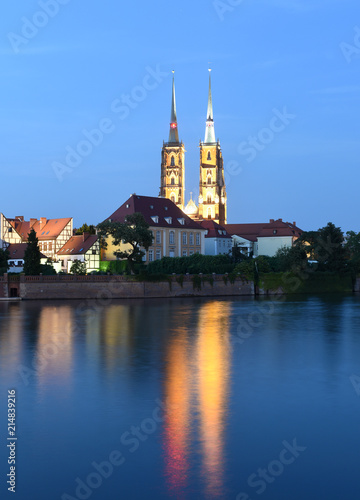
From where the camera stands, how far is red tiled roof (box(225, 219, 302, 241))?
123 metres

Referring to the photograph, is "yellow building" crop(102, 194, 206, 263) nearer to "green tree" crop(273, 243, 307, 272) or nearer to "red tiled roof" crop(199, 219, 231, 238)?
"red tiled roof" crop(199, 219, 231, 238)

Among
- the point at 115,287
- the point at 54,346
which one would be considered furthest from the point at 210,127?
the point at 54,346

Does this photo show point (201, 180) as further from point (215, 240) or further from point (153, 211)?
point (153, 211)

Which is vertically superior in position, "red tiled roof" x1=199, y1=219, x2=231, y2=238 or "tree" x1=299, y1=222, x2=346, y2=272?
"red tiled roof" x1=199, y1=219, x2=231, y2=238

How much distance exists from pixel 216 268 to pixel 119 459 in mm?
68073

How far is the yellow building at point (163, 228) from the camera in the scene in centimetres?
9431

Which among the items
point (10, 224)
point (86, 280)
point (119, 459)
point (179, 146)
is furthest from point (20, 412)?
point (179, 146)

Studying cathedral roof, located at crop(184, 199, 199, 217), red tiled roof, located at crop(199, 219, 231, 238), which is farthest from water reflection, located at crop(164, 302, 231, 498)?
cathedral roof, located at crop(184, 199, 199, 217)

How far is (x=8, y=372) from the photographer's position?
26531 millimetres

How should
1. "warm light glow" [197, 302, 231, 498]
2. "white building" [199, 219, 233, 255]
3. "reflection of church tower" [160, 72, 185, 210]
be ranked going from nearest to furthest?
1. "warm light glow" [197, 302, 231, 498]
2. "white building" [199, 219, 233, 255]
3. "reflection of church tower" [160, 72, 185, 210]

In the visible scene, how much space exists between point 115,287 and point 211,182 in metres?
87.8

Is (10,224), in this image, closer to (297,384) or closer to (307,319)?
(307,319)

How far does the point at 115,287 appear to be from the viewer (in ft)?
247

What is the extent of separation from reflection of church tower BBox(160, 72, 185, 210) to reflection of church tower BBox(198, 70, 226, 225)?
4942 mm
